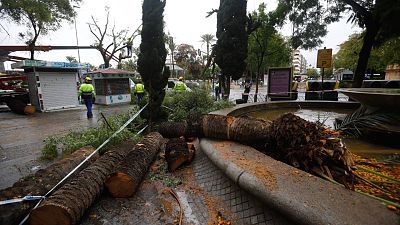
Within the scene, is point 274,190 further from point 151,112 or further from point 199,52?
point 199,52

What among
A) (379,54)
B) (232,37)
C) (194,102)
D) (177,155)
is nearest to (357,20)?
(232,37)

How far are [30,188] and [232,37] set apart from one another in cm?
1164

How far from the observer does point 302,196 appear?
7.20 ft

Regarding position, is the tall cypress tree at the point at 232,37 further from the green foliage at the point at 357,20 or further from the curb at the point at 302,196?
the curb at the point at 302,196

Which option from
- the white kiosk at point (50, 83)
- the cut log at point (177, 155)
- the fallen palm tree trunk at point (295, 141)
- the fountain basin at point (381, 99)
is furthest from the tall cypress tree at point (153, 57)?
the white kiosk at point (50, 83)

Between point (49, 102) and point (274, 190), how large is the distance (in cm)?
1487

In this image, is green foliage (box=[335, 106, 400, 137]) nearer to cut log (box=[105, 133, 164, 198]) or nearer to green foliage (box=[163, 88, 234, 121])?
cut log (box=[105, 133, 164, 198])

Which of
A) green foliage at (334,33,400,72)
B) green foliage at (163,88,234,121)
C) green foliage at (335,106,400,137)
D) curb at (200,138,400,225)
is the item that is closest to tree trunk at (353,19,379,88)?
green foliage at (334,33,400,72)

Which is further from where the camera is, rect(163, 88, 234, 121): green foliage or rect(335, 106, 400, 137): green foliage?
rect(163, 88, 234, 121): green foliage

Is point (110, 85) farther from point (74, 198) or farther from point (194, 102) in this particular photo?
point (74, 198)

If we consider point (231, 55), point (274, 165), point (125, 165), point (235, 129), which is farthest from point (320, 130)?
point (231, 55)

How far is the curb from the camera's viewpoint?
1857mm

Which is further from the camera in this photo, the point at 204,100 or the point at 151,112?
the point at 204,100

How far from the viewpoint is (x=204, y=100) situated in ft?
30.0
